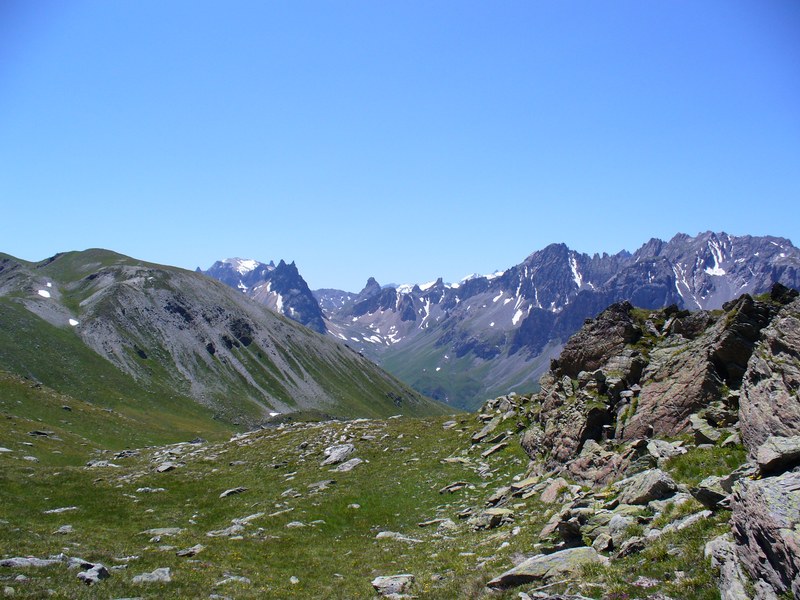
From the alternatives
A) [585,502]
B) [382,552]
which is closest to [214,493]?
[382,552]

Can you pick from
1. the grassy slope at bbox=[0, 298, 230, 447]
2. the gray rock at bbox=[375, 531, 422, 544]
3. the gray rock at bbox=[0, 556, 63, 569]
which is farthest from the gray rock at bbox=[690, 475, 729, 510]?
the grassy slope at bbox=[0, 298, 230, 447]

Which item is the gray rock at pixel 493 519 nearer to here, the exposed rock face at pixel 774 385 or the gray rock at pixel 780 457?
the exposed rock face at pixel 774 385

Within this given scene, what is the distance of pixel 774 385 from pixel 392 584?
17.5 m

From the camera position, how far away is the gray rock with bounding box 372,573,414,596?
62.2ft

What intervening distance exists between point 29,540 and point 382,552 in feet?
53.5

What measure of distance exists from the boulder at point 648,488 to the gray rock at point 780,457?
4.37 meters

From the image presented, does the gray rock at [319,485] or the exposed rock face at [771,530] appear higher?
the exposed rock face at [771,530]

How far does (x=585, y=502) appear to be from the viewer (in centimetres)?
2197

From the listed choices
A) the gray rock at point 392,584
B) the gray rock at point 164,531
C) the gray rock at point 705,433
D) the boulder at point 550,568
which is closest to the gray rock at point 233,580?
the gray rock at point 392,584

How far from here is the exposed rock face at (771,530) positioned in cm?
1127

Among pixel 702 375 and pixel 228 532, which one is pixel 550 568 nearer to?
pixel 702 375

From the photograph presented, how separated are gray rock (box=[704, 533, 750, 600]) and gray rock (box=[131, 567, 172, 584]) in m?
18.3

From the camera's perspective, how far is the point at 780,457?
15.2m

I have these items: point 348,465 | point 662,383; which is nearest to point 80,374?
point 348,465
